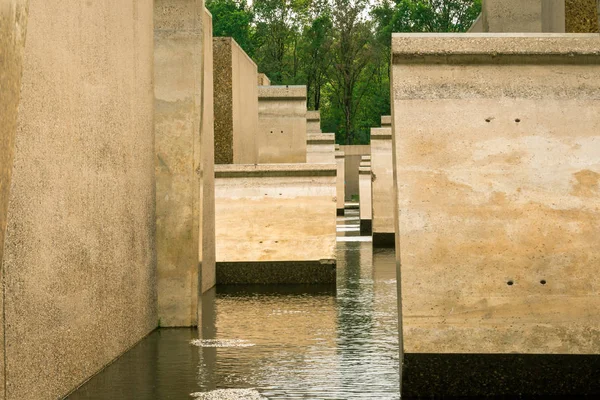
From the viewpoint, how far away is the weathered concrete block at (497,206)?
647 centimetres

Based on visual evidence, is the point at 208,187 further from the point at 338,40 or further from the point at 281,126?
the point at 338,40

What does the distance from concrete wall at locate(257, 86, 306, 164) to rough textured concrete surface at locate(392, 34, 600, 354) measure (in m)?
17.0

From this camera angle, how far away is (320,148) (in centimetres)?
3584

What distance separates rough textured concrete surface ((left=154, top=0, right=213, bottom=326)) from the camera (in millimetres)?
10172

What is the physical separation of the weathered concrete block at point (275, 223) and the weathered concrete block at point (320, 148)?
795 inches

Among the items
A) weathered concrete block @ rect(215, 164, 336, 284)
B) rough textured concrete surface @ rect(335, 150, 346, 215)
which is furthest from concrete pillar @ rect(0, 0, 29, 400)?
rough textured concrete surface @ rect(335, 150, 346, 215)

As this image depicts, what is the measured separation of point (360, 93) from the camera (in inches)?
2963

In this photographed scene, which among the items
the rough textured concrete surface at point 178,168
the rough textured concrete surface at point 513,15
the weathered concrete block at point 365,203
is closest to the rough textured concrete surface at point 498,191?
the rough textured concrete surface at point 178,168

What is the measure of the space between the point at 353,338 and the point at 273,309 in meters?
2.46

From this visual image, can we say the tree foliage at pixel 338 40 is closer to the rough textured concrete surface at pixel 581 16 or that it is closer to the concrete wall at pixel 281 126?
the concrete wall at pixel 281 126

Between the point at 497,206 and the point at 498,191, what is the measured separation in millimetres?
99

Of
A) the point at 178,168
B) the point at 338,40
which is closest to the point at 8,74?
the point at 178,168

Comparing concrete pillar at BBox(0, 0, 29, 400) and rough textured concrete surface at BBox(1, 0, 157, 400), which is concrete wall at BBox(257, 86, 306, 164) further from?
concrete pillar at BBox(0, 0, 29, 400)

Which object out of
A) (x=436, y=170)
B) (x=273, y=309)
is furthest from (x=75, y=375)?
(x=273, y=309)
